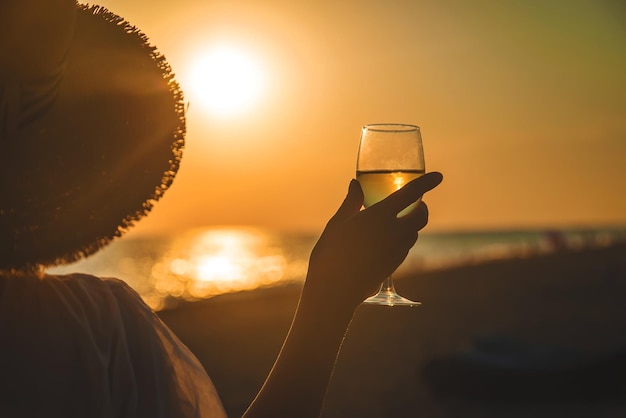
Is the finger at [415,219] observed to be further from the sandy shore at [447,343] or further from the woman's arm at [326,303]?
the sandy shore at [447,343]

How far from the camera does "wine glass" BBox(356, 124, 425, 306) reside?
A: 3457mm

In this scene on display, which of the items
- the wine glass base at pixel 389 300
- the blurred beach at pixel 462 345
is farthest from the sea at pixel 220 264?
the wine glass base at pixel 389 300

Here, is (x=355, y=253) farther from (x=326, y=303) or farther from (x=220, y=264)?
(x=220, y=264)

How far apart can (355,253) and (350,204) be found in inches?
8.0

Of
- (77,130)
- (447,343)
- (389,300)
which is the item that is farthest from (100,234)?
(447,343)

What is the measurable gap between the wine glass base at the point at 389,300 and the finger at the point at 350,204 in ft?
2.98

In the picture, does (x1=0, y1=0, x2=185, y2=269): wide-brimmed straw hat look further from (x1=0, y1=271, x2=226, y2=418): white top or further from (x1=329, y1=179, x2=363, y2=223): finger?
(x1=329, y1=179, x2=363, y2=223): finger

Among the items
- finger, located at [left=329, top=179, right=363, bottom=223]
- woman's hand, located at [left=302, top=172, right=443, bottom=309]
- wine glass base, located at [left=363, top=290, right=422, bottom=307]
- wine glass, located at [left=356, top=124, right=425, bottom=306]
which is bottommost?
wine glass base, located at [left=363, top=290, right=422, bottom=307]

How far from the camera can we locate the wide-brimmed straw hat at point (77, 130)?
1.67 meters

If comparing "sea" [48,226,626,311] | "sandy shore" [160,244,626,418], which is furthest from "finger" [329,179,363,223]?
"sea" [48,226,626,311]

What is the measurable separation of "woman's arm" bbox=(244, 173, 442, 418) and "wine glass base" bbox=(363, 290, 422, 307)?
1.03 meters

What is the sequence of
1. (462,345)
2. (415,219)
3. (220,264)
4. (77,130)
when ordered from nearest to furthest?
(77,130)
(415,219)
(462,345)
(220,264)

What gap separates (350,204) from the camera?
79.6 inches

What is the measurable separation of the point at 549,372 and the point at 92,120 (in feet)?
54.1
